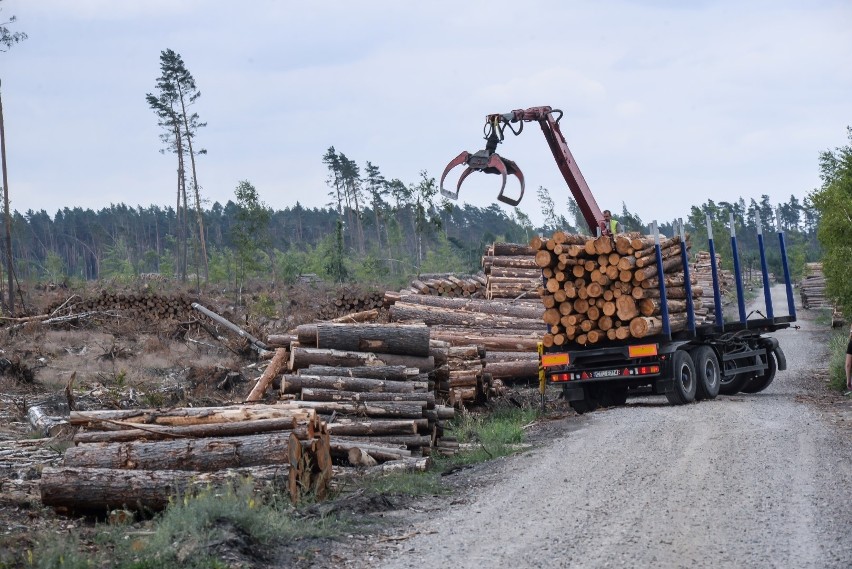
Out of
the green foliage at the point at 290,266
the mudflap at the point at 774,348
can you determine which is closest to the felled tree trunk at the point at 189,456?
the mudflap at the point at 774,348

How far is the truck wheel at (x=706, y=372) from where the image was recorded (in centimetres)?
1678

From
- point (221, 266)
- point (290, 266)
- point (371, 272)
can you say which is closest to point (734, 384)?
point (371, 272)

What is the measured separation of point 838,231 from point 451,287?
12.7m

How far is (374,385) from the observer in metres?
12.7

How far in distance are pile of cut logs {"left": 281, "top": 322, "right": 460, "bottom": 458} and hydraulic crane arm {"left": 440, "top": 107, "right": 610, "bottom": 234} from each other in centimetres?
295

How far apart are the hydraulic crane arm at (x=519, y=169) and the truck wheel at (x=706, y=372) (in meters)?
2.68

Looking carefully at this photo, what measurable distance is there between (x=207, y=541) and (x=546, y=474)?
424 cm

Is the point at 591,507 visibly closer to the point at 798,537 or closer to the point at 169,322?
Answer: the point at 798,537

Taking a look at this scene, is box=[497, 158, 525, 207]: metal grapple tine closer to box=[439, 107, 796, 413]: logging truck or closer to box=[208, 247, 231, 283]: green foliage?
box=[439, 107, 796, 413]: logging truck

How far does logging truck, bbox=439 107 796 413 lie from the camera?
16.0 meters

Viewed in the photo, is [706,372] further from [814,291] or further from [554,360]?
[814,291]

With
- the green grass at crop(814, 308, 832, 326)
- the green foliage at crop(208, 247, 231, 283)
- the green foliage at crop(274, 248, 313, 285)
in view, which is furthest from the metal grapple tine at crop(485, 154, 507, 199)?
the green foliage at crop(208, 247, 231, 283)

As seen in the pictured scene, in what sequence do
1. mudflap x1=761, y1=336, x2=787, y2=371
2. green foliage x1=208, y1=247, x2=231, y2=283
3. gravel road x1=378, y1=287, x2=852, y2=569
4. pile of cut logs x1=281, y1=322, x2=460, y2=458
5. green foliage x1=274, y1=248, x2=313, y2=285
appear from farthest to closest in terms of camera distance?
green foliage x1=208, y1=247, x2=231, y2=283, green foliage x1=274, y1=248, x2=313, y2=285, mudflap x1=761, y1=336, x2=787, y2=371, pile of cut logs x1=281, y1=322, x2=460, y2=458, gravel road x1=378, y1=287, x2=852, y2=569

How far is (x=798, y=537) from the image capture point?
7.26 metres
